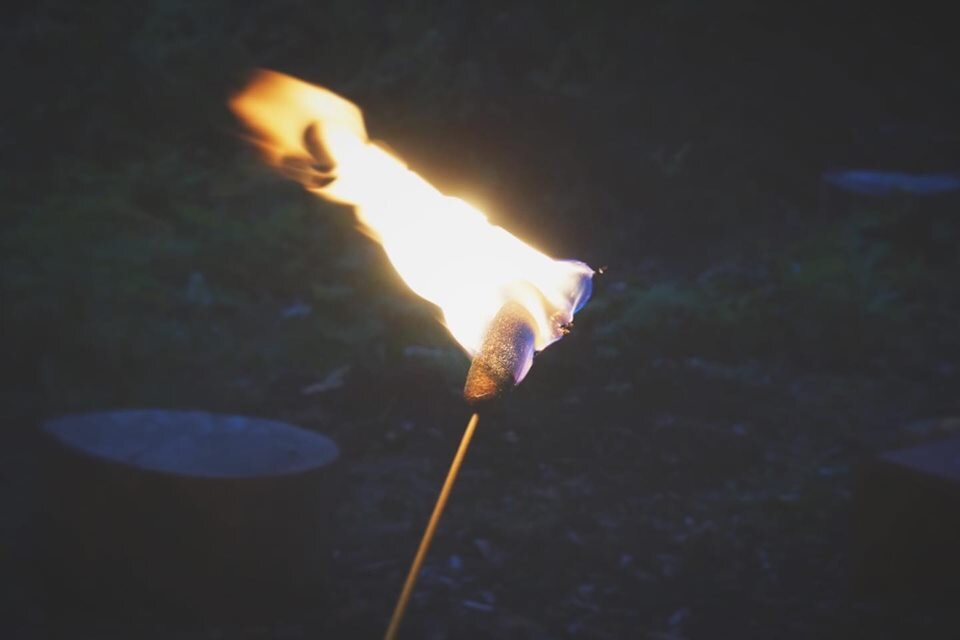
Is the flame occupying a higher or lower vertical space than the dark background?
lower

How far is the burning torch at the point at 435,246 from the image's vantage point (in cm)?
121

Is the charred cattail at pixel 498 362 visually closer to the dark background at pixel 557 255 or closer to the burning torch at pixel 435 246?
the burning torch at pixel 435 246

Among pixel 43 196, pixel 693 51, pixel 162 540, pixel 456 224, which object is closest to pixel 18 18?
pixel 43 196

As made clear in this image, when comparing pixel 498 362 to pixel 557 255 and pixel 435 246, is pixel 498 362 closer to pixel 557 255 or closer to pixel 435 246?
pixel 435 246

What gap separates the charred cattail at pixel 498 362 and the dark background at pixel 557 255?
100 inches

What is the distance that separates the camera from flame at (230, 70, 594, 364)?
4.73 ft

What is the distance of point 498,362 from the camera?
1.19m

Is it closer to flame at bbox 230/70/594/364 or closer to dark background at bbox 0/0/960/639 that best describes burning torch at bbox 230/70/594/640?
flame at bbox 230/70/594/364

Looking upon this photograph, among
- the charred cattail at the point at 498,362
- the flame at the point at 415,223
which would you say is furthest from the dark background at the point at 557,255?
the charred cattail at the point at 498,362

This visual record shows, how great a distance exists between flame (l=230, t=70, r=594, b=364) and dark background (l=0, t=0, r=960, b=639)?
1785 mm

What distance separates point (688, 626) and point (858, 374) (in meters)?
3.67

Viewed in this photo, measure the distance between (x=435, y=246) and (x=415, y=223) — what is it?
0.22ft

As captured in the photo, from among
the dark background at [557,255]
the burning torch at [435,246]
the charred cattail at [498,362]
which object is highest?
the dark background at [557,255]

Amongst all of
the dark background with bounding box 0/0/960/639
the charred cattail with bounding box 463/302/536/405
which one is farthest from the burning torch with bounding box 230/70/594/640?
the dark background with bounding box 0/0/960/639
